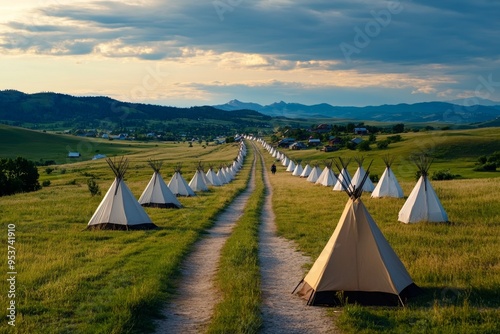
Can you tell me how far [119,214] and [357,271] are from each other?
1355cm

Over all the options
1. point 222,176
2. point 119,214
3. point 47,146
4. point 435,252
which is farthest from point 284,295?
point 47,146

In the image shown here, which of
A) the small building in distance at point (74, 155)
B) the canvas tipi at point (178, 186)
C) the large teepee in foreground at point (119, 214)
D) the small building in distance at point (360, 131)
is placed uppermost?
the small building in distance at point (360, 131)

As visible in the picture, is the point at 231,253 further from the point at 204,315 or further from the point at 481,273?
the point at 481,273

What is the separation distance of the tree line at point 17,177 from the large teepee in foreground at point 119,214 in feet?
89.6

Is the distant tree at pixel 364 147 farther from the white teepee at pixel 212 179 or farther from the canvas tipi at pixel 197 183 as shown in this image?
the canvas tipi at pixel 197 183

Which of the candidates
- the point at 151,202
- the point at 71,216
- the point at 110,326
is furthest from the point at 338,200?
the point at 110,326

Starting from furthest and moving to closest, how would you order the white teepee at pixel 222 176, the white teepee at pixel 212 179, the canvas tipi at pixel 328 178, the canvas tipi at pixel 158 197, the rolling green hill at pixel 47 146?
the rolling green hill at pixel 47 146 < the white teepee at pixel 222 176 < the white teepee at pixel 212 179 < the canvas tipi at pixel 328 178 < the canvas tipi at pixel 158 197

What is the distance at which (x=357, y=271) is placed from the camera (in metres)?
11.4

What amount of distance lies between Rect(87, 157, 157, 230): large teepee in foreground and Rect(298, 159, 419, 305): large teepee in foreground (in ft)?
39.2

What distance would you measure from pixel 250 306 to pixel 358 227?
3403mm

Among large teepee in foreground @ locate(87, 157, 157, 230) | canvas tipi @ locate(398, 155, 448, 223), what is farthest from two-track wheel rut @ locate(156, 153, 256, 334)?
canvas tipi @ locate(398, 155, 448, 223)

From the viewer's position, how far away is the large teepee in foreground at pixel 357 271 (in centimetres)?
1118

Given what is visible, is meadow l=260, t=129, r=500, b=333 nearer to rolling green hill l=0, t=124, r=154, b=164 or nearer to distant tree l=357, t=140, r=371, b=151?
distant tree l=357, t=140, r=371, b=151

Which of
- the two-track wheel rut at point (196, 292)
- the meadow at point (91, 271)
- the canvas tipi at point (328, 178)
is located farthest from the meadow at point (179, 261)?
the canvas tipi at point (328, 178)
